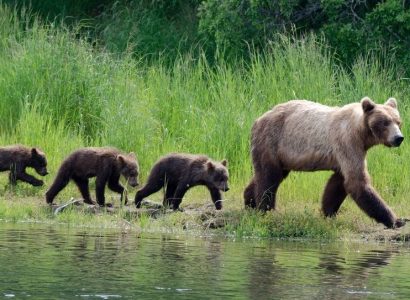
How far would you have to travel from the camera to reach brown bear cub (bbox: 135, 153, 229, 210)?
14156 millimetres

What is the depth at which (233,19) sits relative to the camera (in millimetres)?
20938

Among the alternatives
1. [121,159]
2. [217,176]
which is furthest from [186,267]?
[121,159]

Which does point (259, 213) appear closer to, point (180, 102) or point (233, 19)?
point (180, 102)

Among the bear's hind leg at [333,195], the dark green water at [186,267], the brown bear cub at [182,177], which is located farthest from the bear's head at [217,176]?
the dark green water at [186,267]

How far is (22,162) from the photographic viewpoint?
15.4 metres

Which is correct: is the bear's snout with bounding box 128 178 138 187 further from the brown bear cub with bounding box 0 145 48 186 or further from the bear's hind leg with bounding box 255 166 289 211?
the bear's hind leg with bounding box 255 166 289 211

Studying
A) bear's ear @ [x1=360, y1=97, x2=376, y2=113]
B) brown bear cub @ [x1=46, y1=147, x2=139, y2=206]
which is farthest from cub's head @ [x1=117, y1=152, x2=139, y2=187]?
bear's ear @ [x1=360, y1=97, x2=376, y2=113]

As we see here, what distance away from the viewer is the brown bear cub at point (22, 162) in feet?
50.3

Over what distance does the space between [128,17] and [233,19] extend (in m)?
5.37

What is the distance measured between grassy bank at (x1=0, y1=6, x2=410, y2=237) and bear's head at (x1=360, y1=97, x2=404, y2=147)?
1.79 m

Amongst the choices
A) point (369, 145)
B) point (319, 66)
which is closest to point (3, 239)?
point (369, 145)

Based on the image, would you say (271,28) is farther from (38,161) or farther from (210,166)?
(210,166)

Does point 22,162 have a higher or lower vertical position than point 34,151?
lower

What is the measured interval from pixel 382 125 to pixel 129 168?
3.70m
